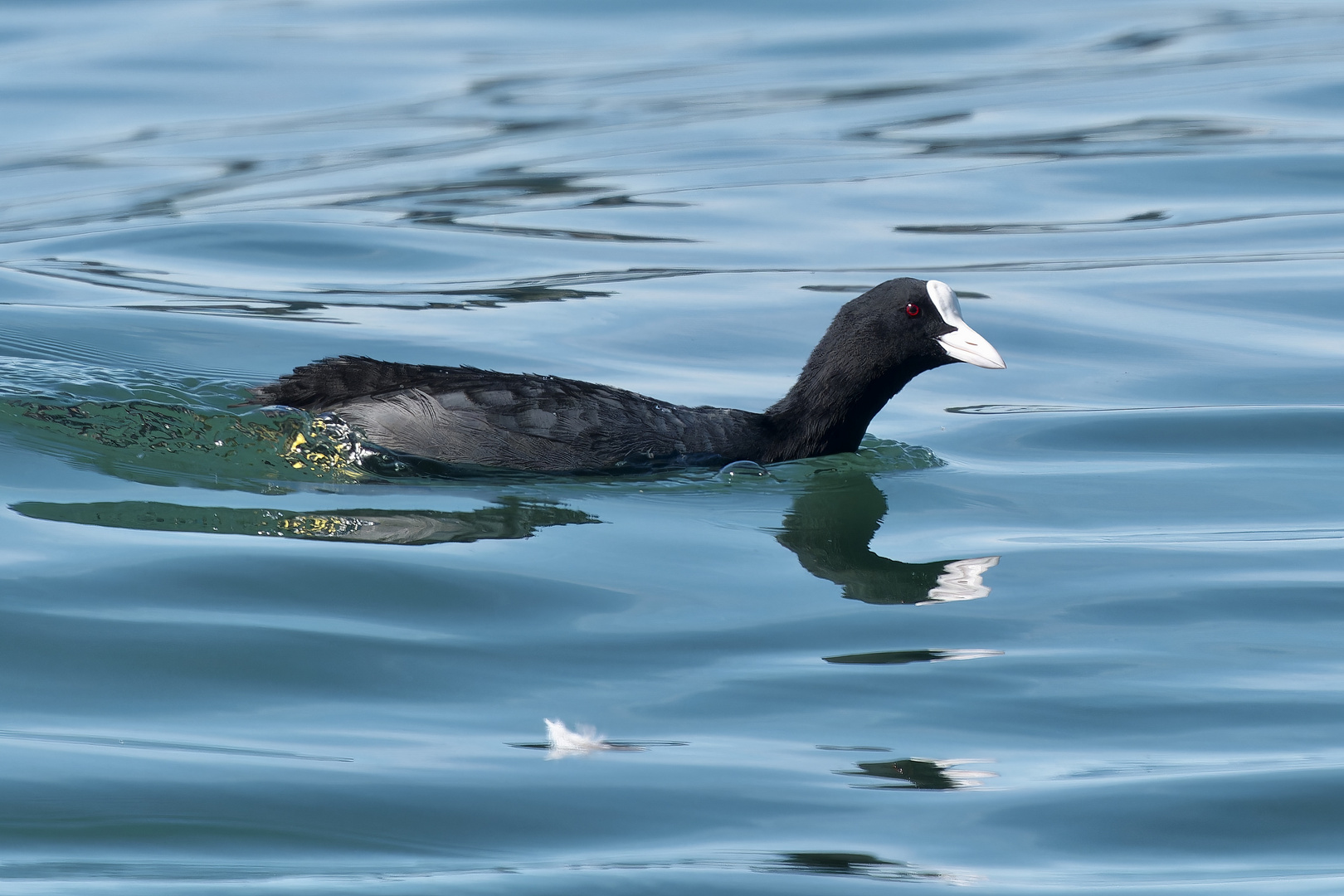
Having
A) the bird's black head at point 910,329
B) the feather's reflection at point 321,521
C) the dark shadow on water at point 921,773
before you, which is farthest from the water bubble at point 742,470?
the dark shadow on water at point 921,773

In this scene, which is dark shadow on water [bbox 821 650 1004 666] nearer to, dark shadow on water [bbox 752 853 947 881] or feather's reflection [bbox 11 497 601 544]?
dark shadow on water [bbox 752 853 947 881]

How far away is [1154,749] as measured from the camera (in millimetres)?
4809

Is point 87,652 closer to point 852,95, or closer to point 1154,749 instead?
point 1154,749

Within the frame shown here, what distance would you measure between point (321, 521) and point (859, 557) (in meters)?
2.05

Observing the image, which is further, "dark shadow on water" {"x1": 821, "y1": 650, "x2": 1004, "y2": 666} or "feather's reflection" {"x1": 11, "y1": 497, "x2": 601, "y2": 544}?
"feather's reflection" {"x1": 11, "y1": 497, "x2": 601, "y2": 544}

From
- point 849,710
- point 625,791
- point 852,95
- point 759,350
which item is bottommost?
point 625,791

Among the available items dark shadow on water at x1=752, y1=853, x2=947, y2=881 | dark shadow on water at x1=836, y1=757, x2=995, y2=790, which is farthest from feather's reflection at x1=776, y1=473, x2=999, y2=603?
dark shadow on water at x1=752, y1=853, x2=947, y2=881

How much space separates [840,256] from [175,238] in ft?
16.0

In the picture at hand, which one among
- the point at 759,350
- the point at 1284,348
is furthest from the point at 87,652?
the point at 1284,348

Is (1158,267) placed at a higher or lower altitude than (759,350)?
higher

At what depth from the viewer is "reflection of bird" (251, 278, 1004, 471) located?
7.15 m

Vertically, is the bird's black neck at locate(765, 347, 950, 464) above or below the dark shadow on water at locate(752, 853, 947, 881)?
above

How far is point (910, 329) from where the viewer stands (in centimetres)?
773

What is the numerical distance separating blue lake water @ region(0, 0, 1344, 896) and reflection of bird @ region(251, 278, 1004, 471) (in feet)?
0.45
